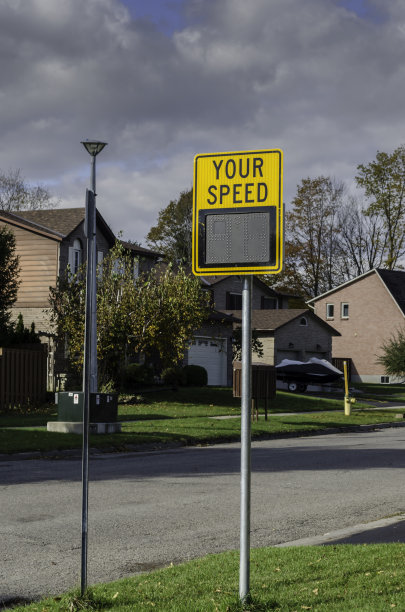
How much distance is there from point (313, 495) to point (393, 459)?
5.30m

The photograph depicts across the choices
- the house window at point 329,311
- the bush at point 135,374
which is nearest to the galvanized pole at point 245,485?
the bush at point 135,374

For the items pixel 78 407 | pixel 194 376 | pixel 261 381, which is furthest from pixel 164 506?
pixel 194 376

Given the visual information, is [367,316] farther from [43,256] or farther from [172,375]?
[43,256]

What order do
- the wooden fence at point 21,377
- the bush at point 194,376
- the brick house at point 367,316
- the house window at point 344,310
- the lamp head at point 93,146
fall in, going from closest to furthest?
the lamp head at point 93,146 → the wooden fence at point 21,377 → the bush at point 194,376 → the brick house at point 367,316 → the house window at point 344,310

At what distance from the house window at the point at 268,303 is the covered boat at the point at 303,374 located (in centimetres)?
1310

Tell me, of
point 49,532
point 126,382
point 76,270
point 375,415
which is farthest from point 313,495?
point 76,270

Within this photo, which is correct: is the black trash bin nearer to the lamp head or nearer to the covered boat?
the lamp head

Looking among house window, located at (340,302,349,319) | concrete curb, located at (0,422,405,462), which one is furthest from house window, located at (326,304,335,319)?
concrete curb, located at (0,422,405,462)

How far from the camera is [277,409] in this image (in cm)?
3062

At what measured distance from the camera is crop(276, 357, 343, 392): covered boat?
145 ft

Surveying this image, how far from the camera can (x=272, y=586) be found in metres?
5.66

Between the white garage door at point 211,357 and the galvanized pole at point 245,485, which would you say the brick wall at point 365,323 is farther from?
the galvanized pole at point 245,485

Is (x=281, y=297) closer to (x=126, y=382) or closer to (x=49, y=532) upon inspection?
(x=126, y=382)

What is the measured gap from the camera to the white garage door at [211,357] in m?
42.4
